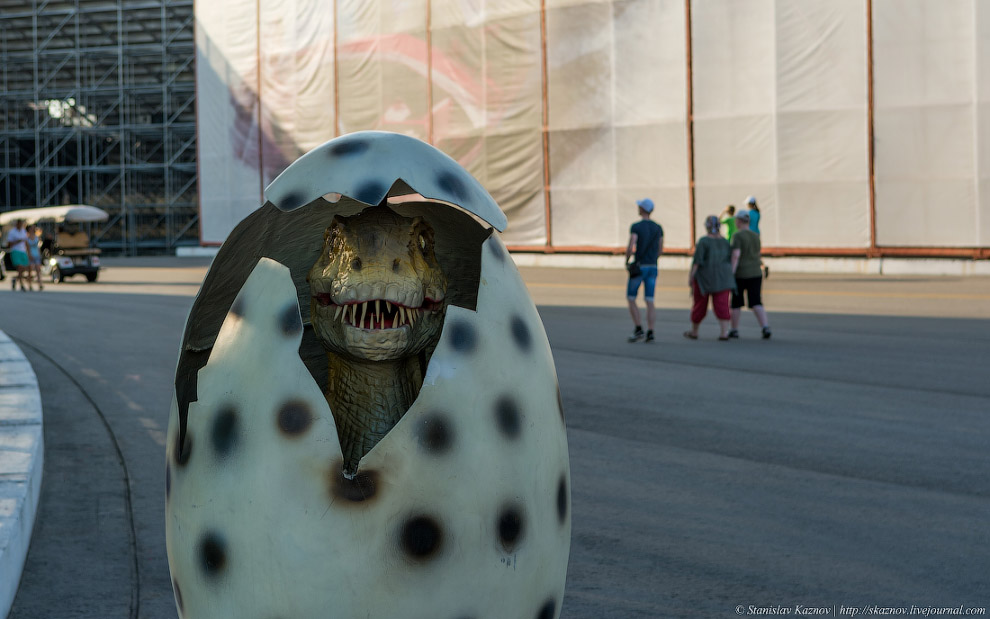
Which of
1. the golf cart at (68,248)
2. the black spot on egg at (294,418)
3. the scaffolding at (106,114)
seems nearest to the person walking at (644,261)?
the black spot on egg at (294,418)

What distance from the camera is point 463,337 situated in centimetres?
258

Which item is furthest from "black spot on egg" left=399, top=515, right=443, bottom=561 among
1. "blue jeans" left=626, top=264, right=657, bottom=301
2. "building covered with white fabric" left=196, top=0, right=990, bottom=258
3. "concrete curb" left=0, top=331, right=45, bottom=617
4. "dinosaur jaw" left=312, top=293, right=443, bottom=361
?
"building covered with white fabric" left=196, top=0, right=990, bottom=258

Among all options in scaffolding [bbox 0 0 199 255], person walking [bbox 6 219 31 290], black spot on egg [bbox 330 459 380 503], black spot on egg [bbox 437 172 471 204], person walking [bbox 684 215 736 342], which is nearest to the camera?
black spot on egg [bbox 330 459 380 503]

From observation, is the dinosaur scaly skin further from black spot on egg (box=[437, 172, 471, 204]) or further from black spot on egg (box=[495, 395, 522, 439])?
black spot on egg (box=[495, 395, 522, 439])

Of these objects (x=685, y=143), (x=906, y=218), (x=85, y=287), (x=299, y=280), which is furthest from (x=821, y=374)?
(x=85, y=287)

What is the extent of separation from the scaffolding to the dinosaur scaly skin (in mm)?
50376

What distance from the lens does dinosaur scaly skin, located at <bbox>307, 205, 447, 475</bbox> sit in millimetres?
2498

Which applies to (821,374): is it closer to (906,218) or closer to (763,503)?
(763,503)

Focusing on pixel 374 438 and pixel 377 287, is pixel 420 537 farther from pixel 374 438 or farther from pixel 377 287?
pixel 377 287

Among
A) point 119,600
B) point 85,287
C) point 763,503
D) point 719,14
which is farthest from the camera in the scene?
point 719,14

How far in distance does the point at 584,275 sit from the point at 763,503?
21.9m

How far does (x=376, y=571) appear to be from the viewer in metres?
2.44

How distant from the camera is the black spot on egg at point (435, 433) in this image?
2.46 m

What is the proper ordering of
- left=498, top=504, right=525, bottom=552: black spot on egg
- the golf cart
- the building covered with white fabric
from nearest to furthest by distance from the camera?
left=498, top=504, right=525, bottom=552: black spot on egg → the building covered with white fabric → the golf cart
